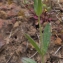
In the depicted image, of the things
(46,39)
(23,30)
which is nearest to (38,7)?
(46,39)

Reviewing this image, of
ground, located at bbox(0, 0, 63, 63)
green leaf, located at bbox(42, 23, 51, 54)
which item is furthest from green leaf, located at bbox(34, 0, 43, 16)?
ground, located at bbox(0, 0, 63, 63)

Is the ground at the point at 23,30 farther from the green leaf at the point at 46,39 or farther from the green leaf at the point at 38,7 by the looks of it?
the green leaf at the point at 38,7

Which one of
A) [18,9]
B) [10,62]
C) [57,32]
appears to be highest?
[18,9]

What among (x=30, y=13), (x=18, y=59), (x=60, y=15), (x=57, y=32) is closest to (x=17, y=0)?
(x=30, y=13)

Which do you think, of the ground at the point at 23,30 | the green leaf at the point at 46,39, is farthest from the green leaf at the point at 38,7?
the ground at the point at 23,30

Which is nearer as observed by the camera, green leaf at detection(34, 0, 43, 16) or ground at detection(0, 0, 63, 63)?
green leaf at detection(34, 0, 43, 16)

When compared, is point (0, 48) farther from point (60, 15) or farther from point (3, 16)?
point (60, 15)

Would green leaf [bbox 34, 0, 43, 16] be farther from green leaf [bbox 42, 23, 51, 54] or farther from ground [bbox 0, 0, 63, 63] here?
ground [bbox 0, 0, 63, 63]

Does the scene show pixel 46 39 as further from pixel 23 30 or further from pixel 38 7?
pixel 23 30
